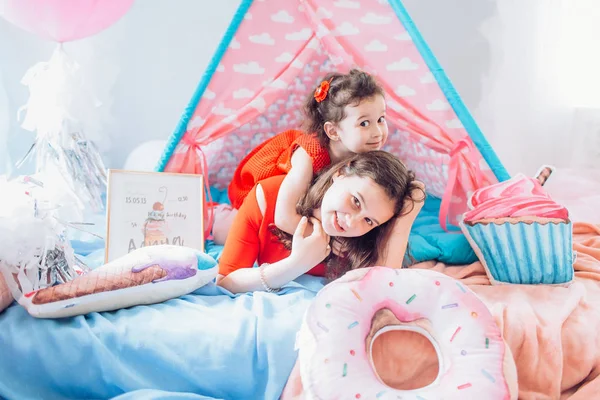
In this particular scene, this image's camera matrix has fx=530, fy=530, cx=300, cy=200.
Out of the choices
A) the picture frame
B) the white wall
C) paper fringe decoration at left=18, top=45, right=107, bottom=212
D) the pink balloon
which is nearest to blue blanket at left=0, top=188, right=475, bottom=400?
the picture frame

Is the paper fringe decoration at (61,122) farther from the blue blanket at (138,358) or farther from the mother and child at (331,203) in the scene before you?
the blue blanket at (138,358)

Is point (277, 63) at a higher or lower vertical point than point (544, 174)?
higher

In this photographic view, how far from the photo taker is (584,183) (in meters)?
2.68

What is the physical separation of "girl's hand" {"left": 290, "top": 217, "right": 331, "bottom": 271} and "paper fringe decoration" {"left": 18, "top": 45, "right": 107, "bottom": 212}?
108 cm

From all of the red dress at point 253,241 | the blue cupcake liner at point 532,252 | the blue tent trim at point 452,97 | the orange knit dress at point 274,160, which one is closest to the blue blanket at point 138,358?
the red dress at point 253,241

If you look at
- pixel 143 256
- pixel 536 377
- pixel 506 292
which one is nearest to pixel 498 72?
pixel 506 292

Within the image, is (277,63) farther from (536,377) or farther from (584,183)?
(584,183)

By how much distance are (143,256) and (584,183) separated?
7.47 ft

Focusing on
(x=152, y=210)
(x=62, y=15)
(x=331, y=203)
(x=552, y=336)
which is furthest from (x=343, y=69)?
(x=552, y=336)

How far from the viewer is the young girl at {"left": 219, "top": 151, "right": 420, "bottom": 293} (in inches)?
54.4

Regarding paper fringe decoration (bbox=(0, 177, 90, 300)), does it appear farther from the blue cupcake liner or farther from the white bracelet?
the blue cupcake liner

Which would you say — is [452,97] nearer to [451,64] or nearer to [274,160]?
[274,160]

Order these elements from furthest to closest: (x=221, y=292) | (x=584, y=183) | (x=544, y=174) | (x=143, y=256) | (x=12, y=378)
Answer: (x=584, y=183) → (x=544, y=174) → (x=221, y=292) → (x=143, y=256) → (x=12, y=378)

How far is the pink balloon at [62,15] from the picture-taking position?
192 cm
